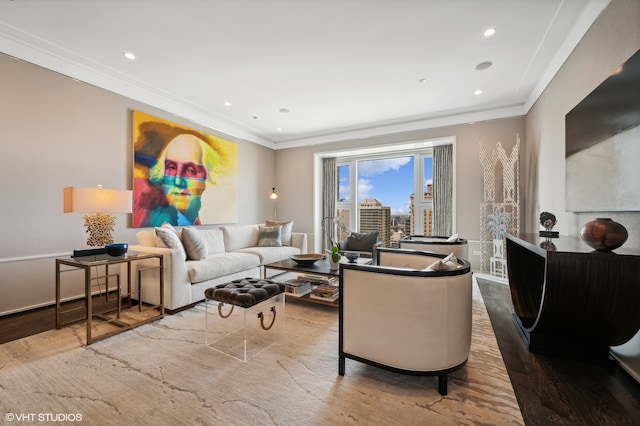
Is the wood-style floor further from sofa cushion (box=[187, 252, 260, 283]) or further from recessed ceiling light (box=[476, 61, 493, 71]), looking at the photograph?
recessed ceiling light (box=[476, 61, 493, 71])

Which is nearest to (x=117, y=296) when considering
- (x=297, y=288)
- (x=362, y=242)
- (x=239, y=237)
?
(x=297, y=288)

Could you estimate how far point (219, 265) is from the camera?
3.42 metres

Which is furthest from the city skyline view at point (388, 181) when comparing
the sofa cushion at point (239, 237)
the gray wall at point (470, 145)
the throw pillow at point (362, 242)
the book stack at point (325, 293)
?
the book stack at point (325, 293)

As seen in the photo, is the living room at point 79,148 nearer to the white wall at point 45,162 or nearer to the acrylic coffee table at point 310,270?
the white wall at point 45,162

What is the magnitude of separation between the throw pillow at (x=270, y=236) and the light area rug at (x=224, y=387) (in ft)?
8.35

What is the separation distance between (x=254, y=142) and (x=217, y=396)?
5196 millimetres

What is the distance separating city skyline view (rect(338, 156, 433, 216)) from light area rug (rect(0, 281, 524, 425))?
151 inches

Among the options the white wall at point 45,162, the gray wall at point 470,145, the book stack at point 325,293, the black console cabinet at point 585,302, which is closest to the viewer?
the black console cabinet at point 585,302

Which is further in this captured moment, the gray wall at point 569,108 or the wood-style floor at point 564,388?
the gray wall at point 569,108

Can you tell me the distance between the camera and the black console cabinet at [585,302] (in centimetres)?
155

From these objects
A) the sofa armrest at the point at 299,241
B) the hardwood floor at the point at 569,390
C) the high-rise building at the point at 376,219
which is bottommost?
the hardwood floor at the point at 569,390

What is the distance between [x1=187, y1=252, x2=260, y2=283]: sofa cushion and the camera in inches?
123

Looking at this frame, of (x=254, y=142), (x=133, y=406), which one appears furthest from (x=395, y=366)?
(x=254, y=142)

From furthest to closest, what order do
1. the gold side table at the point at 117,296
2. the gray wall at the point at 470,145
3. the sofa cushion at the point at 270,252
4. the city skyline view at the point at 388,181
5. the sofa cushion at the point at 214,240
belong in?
the city skyline view at the point at 388,181, the gray wall at the point at 470,145, the sofa cushion at the point at 270,252, the sofa cushion at the point at 214,240, the gold side table at the point at 117,296
